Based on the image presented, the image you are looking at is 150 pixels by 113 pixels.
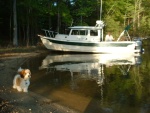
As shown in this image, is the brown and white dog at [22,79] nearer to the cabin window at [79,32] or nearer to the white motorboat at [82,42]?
the white motorboat at [82,42]

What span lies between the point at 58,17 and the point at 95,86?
17823 mm

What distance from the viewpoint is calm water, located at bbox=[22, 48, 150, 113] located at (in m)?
9.08

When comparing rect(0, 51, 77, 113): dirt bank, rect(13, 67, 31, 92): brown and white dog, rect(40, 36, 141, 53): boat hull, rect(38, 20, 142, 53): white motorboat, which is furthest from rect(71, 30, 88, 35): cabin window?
rect(13, 67, 31, 92): brown and white dog

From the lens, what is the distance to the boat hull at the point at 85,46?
2472 cm

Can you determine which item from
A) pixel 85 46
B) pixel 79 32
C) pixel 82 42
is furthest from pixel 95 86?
pixel 79 32

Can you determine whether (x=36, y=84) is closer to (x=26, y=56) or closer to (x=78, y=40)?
(x=26, y=56)

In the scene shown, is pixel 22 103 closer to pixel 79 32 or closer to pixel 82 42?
pixel 82 42

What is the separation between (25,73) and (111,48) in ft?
56.3

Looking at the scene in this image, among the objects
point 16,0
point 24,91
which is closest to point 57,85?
point 24,91

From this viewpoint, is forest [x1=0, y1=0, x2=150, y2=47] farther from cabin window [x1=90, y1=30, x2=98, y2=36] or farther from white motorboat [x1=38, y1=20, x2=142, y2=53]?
cabin window [x1=90, y1=30, x2=98, y2=36]

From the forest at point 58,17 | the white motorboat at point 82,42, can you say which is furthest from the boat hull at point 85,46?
the forest at point 58,17

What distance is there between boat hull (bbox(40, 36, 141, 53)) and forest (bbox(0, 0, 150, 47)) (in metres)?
2.09

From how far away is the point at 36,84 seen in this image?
1181 centimetres

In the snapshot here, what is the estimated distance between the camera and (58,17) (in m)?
28.6
